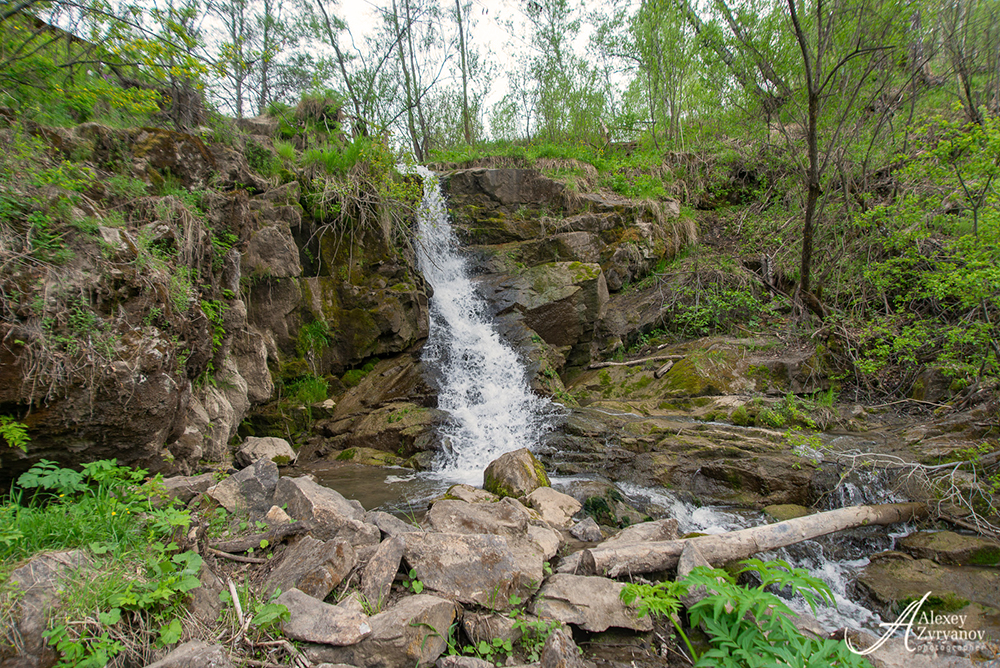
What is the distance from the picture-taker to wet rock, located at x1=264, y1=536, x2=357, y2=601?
110 inches

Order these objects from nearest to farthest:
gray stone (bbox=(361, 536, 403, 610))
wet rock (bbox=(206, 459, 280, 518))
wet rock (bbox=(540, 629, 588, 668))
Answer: wet rock (bbox=(540, 629, 588, 668))
gray stone (bbox=(361, 536, 403, 610))
wet rock (bbox=(206, 459, 280, 518))

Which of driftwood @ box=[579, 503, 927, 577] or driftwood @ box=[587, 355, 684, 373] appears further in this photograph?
driftwood @ box=[587, 355, 684, 373]

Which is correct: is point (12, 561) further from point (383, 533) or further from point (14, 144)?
point (14, 144)

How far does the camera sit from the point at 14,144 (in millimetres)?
4031

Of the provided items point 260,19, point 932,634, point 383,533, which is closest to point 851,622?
point 932,634

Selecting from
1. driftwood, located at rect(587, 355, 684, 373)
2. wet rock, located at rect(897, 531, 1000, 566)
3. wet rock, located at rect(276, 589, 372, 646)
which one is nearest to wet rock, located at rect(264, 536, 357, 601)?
wet rock, located at rect(276, 589, 372, 646)

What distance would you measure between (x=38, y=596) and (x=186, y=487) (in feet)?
4.40

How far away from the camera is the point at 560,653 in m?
2.58

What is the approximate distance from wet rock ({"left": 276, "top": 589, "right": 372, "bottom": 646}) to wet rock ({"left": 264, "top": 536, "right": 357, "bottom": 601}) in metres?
0.12

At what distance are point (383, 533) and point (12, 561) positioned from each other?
80.7 inches

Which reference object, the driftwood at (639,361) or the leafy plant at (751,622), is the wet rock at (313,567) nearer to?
the leafy plant at (751,622)

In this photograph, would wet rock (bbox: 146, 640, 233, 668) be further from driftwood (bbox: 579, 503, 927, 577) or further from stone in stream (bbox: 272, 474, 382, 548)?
driftwood (bbox: 579, 503, 927, 577)

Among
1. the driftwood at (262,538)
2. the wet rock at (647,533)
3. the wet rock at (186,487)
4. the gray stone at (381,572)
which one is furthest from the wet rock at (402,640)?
the wet rock at (647,533)

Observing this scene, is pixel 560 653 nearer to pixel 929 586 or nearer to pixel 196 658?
pixel 196 658
